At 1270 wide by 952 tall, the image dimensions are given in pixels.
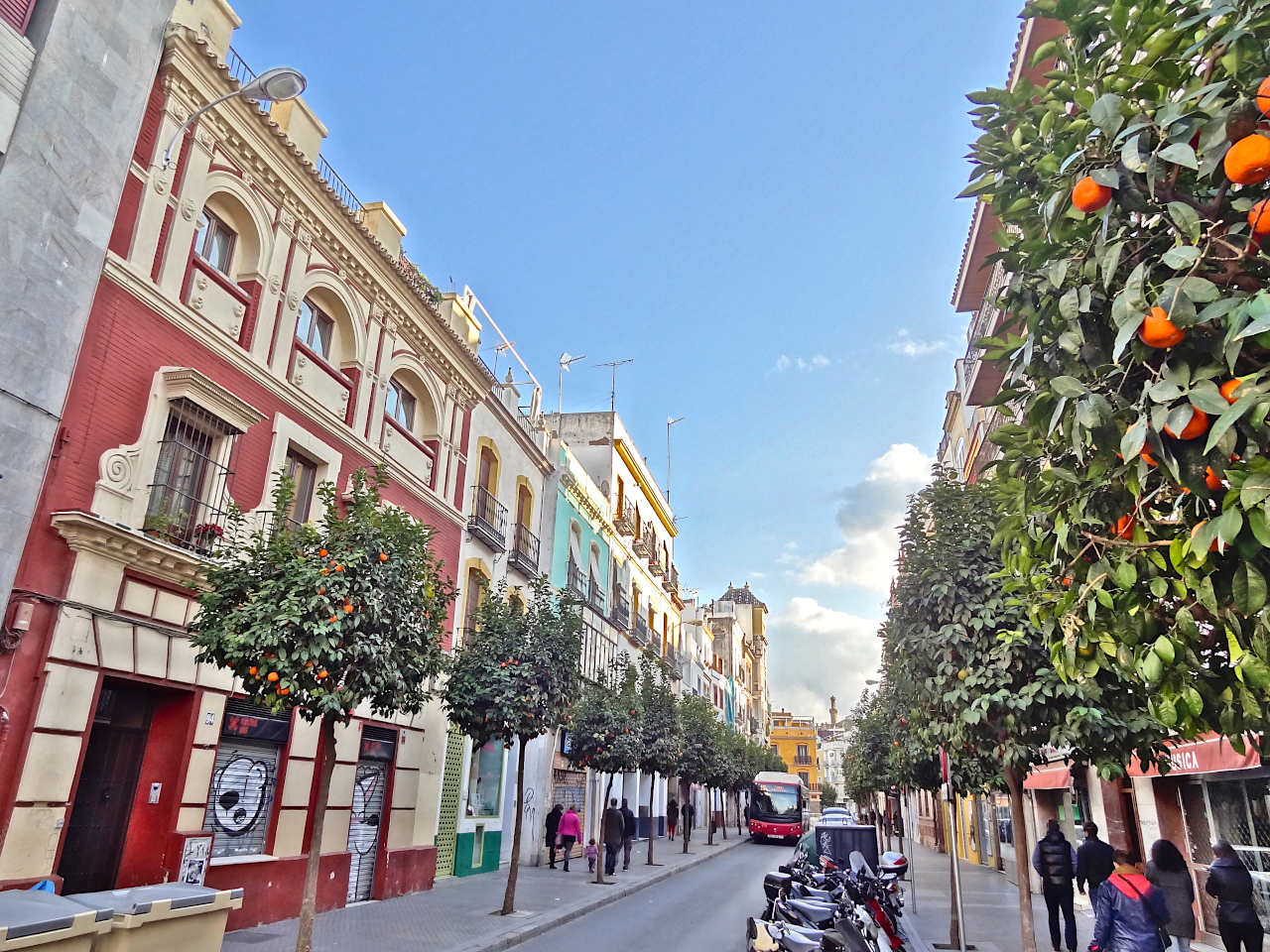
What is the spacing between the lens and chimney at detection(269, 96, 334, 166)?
13555 millimetres

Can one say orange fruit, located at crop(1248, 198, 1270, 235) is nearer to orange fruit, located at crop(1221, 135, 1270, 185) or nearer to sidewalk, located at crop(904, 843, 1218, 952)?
orange fruit, located at crop(1221, 135, 1270, 185)

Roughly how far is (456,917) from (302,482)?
24.5 ft

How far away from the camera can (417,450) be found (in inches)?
669


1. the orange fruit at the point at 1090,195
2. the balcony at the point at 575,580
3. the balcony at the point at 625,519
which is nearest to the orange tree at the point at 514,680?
the balcony at the point at 575,580

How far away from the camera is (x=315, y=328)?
46.9 ft

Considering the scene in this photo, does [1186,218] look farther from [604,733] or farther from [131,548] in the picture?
[604,733]

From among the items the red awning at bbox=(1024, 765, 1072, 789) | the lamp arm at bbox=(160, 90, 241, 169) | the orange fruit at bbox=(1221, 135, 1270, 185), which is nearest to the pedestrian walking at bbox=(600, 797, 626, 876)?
the red awning at bbox=(1024, 765, 1072, 789)

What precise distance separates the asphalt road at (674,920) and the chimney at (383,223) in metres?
12.7

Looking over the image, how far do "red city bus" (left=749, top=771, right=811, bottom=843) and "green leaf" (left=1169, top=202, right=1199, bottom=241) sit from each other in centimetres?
4414

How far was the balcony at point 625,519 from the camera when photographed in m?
33.5

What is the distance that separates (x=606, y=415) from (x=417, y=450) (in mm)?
18571

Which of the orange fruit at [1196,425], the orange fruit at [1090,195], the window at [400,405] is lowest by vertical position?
the orange fruit at [1196,425]

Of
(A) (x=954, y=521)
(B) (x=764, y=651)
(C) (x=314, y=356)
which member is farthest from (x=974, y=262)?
(B) (x=764, y=651)

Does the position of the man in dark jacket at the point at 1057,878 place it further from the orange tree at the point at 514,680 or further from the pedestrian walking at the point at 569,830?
the pedestrian walking at the point at 569,830
